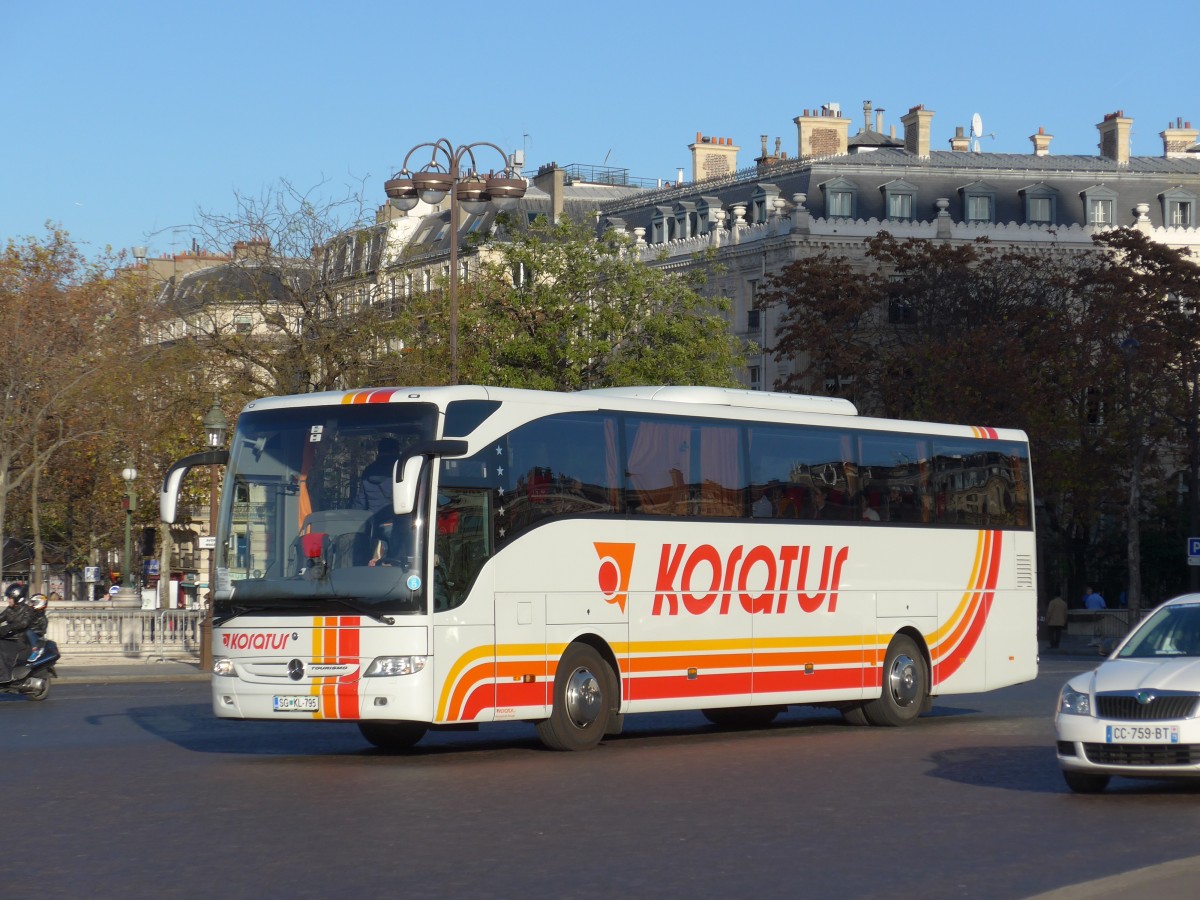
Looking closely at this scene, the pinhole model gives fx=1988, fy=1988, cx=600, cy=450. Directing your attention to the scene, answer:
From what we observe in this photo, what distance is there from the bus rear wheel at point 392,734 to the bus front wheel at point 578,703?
48.5 inches

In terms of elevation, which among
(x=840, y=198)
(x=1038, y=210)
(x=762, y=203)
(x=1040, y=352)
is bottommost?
(x=1040, y=352)

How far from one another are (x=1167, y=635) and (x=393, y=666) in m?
6.22

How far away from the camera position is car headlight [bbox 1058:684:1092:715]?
13.9 metres

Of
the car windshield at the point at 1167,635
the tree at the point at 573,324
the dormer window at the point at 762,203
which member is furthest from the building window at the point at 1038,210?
the car windshield at the point at 1167,635

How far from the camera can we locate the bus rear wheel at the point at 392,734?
18.5m

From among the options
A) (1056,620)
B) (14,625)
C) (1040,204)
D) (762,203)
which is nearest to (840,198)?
(762,203)

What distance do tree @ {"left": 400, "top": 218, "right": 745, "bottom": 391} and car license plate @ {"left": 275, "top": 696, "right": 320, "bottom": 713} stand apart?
29.5 m

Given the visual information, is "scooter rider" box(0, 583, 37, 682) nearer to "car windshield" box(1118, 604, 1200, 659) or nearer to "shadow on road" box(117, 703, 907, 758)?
"shadow on road" box(117, 703, 907, 758)

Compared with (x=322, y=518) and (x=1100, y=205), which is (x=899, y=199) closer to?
(x=1100, y=205)

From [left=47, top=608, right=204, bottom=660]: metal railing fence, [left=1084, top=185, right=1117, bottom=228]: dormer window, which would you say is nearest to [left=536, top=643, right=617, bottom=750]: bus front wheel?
[left=47, top=608, right=204, bottom=660]: metal railing fence

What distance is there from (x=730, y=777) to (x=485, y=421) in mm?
3905

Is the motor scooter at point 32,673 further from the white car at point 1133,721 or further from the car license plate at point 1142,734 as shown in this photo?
the car license plate at point 1142,734

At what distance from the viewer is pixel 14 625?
26.8 m

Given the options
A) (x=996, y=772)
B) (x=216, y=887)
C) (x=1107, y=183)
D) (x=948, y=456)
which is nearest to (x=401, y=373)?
(x=948, y=456)
